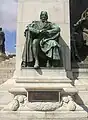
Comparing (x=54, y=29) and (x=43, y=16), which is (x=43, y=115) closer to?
(x=54, y=29)

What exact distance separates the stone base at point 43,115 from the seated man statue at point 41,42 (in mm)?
2017

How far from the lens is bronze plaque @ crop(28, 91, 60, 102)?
9789 mm

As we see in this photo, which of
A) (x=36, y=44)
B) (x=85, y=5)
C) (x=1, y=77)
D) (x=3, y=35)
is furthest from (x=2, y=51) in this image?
(x=36, y=44)

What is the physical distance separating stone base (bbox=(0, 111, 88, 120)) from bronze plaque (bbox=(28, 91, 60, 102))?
53cm

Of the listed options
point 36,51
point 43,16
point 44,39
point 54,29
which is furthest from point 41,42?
point 43,16

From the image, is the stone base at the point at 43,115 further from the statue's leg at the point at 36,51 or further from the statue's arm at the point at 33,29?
the statue's arm at the point at 33,29

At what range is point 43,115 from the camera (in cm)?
934

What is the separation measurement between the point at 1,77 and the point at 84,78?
23.6ft

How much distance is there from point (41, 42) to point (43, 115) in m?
2.93

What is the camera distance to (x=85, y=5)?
1338 cm

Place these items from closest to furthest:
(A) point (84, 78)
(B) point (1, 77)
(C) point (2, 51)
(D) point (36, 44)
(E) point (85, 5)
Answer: (D) point (36, 44)
(A) point (84, 78)
(E) point (85, 5)
(B) point (1, 77)
(C) point (2, 51)

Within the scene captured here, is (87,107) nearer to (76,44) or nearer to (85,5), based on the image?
(76,44)

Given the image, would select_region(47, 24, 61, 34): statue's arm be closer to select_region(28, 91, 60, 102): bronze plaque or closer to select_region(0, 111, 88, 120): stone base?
select_region(28, 91, 60, 102): bronze plaque

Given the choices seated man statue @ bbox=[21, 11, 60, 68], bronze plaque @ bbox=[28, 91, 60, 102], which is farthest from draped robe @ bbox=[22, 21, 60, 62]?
bronze plaque @ bbox=[28, 91, 60, 102]
